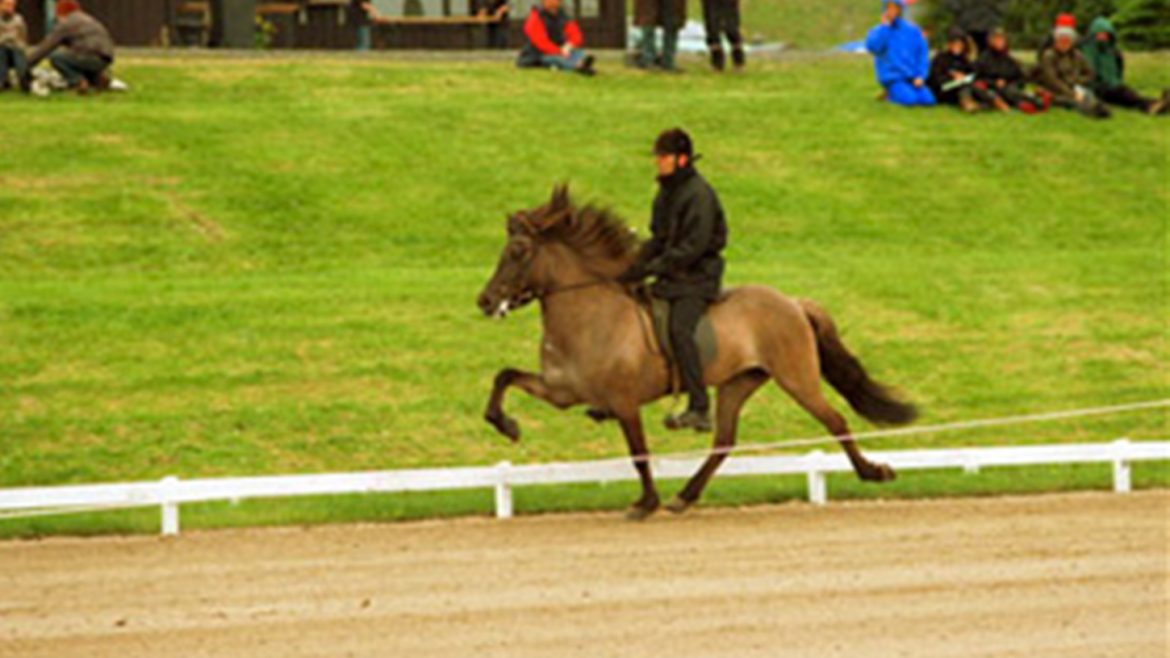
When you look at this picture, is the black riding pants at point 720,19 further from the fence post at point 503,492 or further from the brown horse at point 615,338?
the fence post at point 503,492

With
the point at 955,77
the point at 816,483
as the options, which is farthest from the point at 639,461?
the point at 955,77

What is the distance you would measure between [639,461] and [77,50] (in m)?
17.3

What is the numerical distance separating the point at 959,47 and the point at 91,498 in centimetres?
2063

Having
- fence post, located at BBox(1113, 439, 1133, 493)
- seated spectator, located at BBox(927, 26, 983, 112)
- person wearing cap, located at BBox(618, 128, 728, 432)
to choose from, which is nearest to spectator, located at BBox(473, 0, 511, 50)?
seated spectator, located at BBox(927, 26, 983, 112)

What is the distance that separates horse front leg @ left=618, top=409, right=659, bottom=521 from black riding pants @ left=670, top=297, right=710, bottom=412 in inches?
16.4

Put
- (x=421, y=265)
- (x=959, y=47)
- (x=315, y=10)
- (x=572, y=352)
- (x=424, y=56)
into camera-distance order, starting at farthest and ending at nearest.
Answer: (x=315, y=10) → (x=424, y=56) → (x=959, y=47) → (x=421, y=265) → (x=572, y=352)

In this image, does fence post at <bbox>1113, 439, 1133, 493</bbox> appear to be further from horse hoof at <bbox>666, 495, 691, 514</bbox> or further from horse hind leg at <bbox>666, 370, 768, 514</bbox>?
horse hoof at <bbox>666, 495, 691, 514</bbox>

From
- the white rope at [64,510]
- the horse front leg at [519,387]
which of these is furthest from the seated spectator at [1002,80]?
the white rope at [64,510]

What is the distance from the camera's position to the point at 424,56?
133 ft

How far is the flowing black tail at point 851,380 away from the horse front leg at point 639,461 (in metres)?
1.54

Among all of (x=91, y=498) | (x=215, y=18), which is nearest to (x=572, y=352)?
(x=91, y=498)

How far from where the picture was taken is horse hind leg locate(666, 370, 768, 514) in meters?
18.0

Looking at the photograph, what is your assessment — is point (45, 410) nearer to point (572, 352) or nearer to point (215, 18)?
point (572, 352)

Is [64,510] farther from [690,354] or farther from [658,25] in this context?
[658,25]
